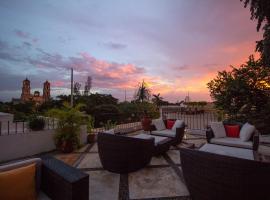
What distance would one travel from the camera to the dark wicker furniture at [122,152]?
3.34 meters

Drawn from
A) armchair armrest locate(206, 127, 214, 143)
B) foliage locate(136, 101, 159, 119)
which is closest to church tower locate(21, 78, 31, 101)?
foliage locate(136, 101, 159, 119)

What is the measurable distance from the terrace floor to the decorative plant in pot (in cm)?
57

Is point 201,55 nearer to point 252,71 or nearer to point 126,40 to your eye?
point 252,71

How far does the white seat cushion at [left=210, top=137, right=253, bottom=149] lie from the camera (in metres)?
4.09

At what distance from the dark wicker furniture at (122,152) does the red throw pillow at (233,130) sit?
2669mm

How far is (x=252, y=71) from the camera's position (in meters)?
7.32

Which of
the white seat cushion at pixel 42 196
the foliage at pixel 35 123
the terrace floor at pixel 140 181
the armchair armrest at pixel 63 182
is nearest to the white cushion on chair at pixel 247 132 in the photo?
the terrace floor at pixel 140 181

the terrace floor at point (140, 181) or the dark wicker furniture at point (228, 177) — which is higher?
the dark wicker furniture at point (228, 177)

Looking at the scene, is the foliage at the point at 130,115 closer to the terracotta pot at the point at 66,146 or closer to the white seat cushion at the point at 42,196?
the terracotta pot at the point at 66,146

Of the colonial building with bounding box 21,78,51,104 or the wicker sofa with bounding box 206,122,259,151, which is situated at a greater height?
the colonial building with bounding box 21,78,51,104

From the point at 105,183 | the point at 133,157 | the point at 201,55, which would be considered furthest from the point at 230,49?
the point at 105,183

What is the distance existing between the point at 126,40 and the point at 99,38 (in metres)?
1.13

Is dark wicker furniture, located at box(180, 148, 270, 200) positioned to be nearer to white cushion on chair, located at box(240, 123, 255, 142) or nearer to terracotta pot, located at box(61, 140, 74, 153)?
white cushion on chair, located at box(240, 123, 255, 142)

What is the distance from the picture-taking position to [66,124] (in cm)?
510
